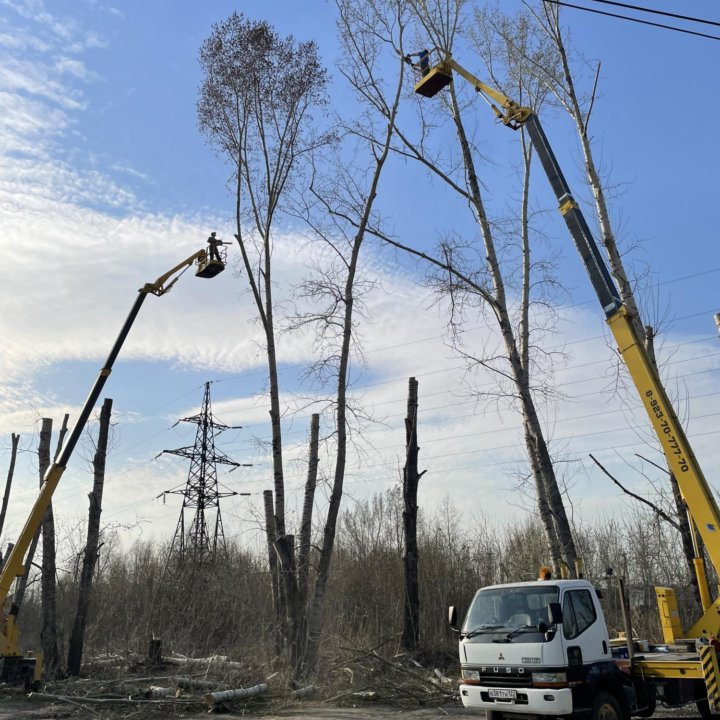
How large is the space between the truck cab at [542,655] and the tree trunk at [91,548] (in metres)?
12.1

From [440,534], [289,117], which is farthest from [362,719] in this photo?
[440,534]

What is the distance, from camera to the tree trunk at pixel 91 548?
59.6ft

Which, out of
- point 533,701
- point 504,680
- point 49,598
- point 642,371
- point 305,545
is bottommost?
point 533,701

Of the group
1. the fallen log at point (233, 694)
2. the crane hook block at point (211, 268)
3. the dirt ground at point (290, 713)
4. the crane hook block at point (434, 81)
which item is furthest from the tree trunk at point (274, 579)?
the crane hook block at point (434, 81)

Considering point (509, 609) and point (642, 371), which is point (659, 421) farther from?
point (509, 609)

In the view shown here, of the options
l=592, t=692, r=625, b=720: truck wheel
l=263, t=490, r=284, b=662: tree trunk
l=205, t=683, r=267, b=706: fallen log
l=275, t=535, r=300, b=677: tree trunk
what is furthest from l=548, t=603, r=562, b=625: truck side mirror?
l=263, t=490, r=284, b=662: tree trunk

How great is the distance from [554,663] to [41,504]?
1294cm

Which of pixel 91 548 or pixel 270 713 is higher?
pixel 91 548

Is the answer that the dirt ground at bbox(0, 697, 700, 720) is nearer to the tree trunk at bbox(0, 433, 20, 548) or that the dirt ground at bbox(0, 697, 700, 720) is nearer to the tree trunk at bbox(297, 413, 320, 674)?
the tree trunk at bbox(297, 413, 320, 674)

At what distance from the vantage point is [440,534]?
29578mm

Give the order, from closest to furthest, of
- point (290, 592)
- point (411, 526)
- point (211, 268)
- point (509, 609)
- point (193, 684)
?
point (509, 609), point (193, 684), point (290, 592), point (211, 268), point (411, 526)

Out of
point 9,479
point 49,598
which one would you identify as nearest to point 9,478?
point 9,479

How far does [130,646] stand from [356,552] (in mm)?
11289

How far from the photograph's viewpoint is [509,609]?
10.1m
